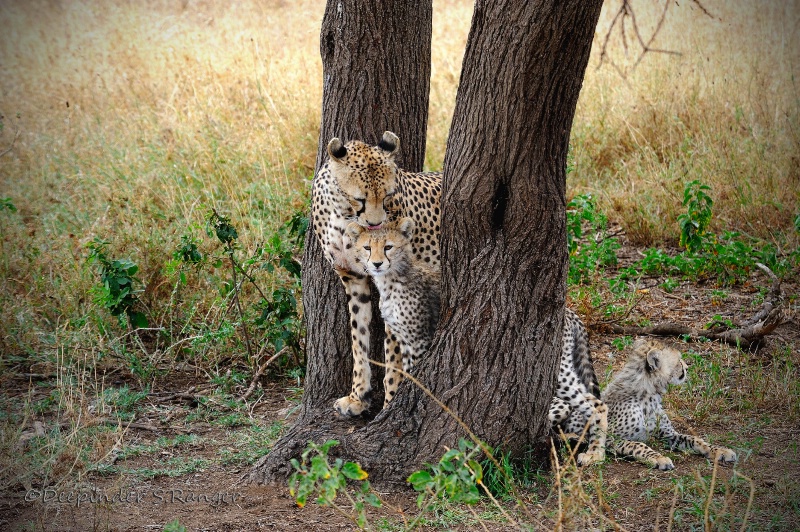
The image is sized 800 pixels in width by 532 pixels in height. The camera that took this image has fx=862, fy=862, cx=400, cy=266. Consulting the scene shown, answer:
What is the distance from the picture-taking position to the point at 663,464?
3.47 metres

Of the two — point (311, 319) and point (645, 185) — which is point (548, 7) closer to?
point (311, 319)

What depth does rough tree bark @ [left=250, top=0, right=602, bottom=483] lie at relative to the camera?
2951 mm

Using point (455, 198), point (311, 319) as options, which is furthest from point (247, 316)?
point (455, 198)

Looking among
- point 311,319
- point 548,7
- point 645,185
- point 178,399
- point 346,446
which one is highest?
point 548,7

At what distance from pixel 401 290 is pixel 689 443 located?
1384 millimetres

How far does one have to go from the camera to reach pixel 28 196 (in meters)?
7.22

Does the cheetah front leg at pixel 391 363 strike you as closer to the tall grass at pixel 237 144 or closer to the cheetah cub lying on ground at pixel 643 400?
the cheetah cub lying on ground at pixel 643 400

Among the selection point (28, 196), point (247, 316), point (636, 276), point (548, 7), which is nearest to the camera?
point (548, 7)

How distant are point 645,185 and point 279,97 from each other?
3.39 m

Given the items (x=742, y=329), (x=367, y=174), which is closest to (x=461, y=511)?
(x=367, y=174)

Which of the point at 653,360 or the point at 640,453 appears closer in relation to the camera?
the point at 640,453

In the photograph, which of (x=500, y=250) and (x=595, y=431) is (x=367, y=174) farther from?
(x=595, y=431)

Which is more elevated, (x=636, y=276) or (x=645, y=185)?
(x=645, y=185)

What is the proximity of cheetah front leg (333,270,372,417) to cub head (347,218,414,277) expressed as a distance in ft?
0.66
